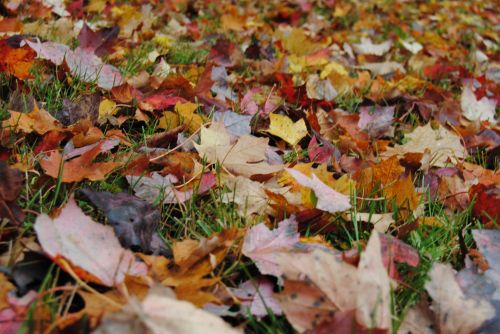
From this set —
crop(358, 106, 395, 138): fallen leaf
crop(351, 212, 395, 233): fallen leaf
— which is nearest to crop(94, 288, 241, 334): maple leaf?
crop(351, 212, 395, 233): fallen leaf

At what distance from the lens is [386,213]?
1.18m

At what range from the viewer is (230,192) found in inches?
46.9

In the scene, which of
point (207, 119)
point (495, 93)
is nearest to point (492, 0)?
point (495, 93)

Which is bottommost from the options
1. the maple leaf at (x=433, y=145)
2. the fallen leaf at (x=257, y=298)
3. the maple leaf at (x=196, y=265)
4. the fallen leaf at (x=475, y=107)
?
the fallen leaf at (x=475, y=107)

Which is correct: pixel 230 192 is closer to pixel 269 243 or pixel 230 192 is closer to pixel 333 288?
pixel 269 243

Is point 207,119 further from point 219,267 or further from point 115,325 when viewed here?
point 115,325

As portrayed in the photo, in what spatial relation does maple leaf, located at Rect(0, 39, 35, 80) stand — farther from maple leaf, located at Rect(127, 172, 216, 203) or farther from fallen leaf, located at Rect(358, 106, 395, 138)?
fallen leaf, located at Rect(358, 106, 395, 138)

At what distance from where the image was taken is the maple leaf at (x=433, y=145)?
163 centimetres

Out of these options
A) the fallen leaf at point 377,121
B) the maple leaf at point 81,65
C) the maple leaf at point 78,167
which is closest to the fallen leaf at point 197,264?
the maple leaf at point 78,167

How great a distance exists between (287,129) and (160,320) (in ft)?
3.21

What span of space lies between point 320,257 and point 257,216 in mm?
316

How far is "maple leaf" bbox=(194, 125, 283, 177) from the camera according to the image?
129 centimetres

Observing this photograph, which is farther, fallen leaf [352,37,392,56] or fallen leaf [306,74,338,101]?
fallen leaf [352,37,392,56]

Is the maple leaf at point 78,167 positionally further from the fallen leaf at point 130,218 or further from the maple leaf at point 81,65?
the maple leaf at point 81,65
